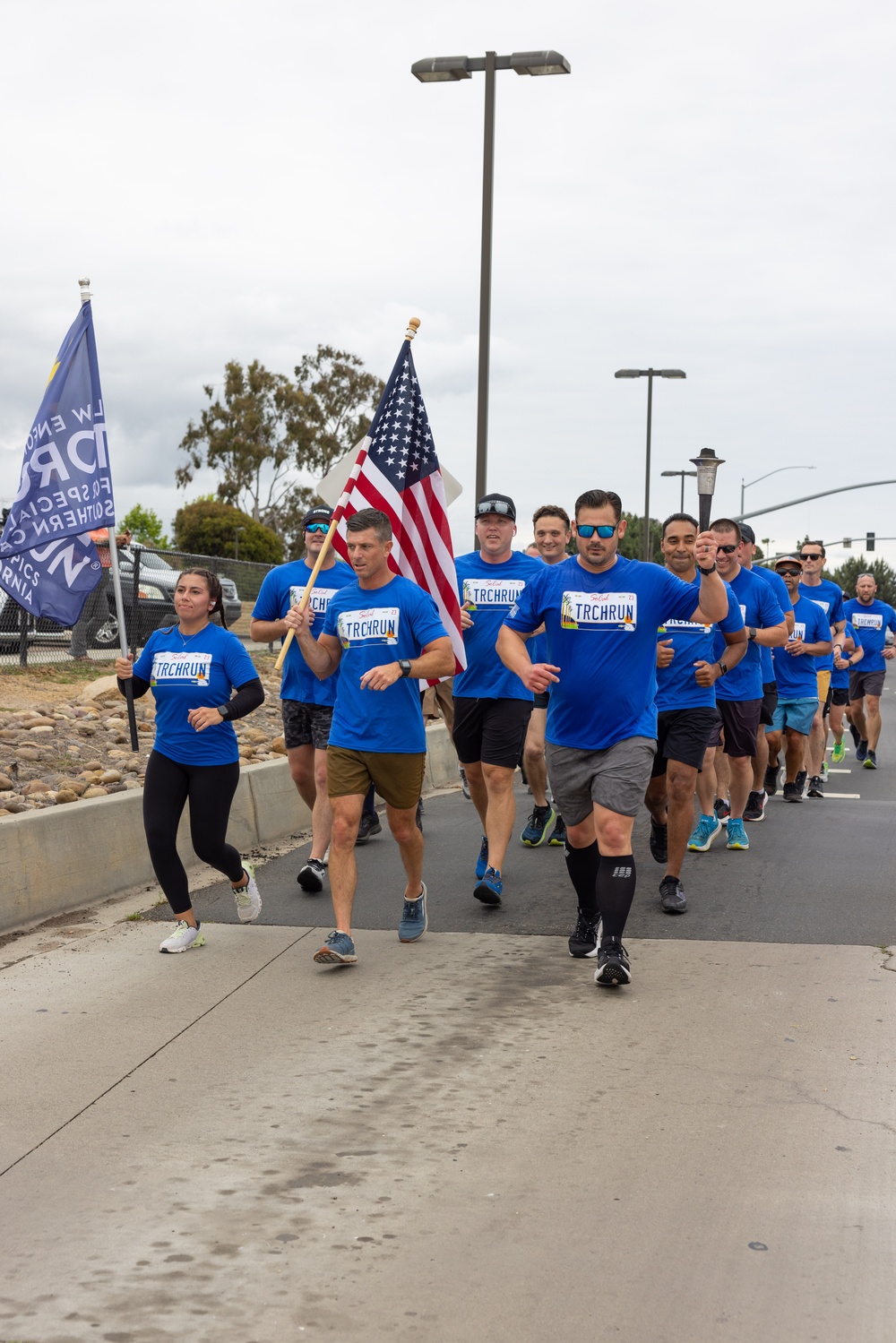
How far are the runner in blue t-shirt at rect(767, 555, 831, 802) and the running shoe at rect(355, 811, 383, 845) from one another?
13.5 ft

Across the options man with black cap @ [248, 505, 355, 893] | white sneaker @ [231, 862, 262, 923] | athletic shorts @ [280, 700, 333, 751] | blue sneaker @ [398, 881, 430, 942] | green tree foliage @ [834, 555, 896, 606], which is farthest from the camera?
green tree foliage @ [834, 555, 896, 606]

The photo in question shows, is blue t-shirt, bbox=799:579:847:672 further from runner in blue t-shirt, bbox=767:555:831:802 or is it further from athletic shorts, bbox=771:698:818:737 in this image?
athletic shorts, bbox=771:698:818:737

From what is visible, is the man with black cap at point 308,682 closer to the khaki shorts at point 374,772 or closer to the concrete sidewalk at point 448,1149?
the khaki shorts at point 374,772

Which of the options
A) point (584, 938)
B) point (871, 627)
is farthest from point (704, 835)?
point (871, 627)

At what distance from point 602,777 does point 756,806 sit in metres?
5.38

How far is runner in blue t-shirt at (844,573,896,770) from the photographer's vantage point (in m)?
16.1

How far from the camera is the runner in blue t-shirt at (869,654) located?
16.1m

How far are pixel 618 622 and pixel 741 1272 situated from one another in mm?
3202

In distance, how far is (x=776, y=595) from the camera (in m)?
10.2

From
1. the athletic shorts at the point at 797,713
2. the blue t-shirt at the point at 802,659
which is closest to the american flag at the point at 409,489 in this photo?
the blue t-shirt at the point at 802,659

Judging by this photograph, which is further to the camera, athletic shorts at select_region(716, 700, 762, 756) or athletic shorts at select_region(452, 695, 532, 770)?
athletic shorts at select_region(716, 700, 762, 756)

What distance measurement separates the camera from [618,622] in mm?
6148

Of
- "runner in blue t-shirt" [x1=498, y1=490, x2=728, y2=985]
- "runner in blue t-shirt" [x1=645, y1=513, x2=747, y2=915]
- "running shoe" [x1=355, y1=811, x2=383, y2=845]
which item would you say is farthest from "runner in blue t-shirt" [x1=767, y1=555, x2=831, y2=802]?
"runner in blue t-shirt" [x1=498, y1=490, x2=728, y2=985]

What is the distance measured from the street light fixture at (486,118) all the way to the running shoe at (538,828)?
8213 millimetres
